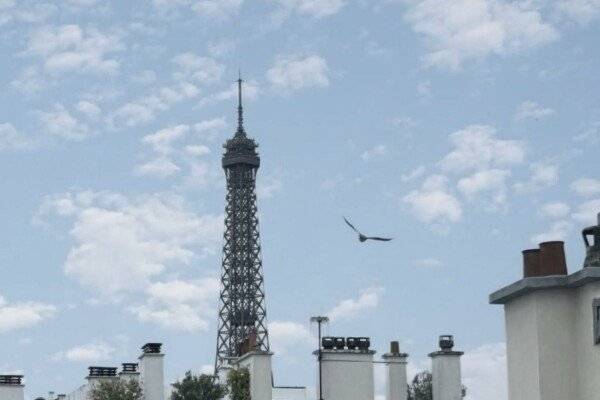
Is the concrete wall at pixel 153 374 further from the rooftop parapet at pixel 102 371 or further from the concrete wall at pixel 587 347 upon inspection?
the concrete wall at pixel 587 347

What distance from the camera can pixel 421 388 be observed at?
10562 centimetres

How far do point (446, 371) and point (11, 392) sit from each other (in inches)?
903

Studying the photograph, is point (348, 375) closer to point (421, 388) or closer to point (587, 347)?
point (587, 347)

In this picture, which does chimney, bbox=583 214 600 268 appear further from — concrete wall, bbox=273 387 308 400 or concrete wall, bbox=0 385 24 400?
concrete wall, bbox=0 385 24 400

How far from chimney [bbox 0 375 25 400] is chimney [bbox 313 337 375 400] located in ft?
66.6

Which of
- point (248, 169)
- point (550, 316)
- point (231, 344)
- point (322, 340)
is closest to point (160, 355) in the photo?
point (322, 340)

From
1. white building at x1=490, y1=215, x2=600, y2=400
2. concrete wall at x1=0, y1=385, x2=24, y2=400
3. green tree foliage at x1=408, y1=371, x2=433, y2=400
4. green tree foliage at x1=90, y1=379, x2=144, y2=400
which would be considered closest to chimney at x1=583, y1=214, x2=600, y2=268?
white building at x1=490, y1=215, x2=600, y2=400

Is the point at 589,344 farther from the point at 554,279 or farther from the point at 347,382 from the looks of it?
the point at 347,382

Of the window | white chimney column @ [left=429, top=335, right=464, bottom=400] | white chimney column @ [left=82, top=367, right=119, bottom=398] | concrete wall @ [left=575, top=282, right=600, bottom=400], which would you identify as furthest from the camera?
white chimney column @ [left=82, top=367, right=119, bottom=398]

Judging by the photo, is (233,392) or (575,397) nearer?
(575,397)

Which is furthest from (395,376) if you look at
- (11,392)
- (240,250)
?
(240,250)

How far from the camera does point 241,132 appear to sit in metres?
175

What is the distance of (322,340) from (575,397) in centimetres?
2545

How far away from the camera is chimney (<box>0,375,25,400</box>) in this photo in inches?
2638
